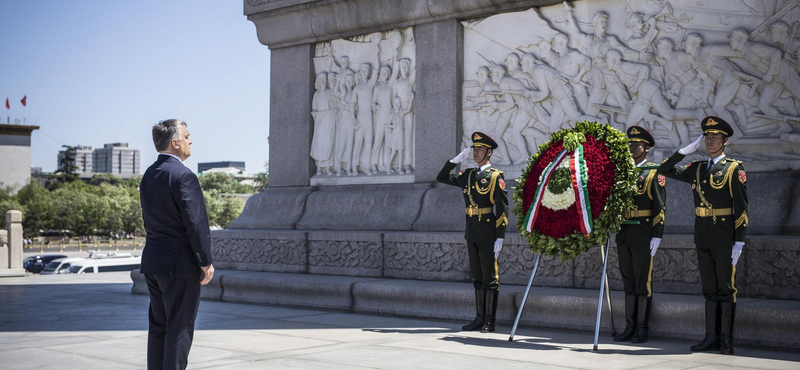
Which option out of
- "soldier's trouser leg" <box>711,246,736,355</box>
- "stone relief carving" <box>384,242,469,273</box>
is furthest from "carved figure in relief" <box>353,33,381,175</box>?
"soldier's trouser leg" <box>711,246,736,355</box>

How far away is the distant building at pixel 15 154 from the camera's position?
93.6 m

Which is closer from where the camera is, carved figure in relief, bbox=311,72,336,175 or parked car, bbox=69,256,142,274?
carved figure in relief, bbox=311,72,336,175

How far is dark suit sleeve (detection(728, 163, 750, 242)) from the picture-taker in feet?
22.9

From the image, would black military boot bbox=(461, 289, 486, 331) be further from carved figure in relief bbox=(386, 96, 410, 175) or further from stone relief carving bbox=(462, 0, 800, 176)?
carved figure in relief bbox=(386, 96, 410, 175)

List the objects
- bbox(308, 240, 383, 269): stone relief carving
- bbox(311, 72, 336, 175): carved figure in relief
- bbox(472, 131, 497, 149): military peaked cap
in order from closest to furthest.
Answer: bbox(472, 131, 497, 149): military peaked cap, bbox(308, 240, 383, 269): stone relief carving, bbox(311, 72, 336, 175): carved figure in relief

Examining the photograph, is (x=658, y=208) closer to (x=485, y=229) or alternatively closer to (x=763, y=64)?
(x=485, y=229)

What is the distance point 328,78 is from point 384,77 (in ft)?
3.62

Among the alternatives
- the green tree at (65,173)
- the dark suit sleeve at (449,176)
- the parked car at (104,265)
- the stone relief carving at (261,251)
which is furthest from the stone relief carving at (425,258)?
the green tree at (65,173)

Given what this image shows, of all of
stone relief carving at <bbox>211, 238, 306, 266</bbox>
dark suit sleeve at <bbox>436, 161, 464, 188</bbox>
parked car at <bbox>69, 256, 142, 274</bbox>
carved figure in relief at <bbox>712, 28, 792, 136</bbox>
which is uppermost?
carved figure in relief at <bbox>712, 28, 792, 136</bbox>

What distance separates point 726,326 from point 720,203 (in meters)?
1.03

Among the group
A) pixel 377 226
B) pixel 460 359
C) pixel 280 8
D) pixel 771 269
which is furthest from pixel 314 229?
pixel 771 269

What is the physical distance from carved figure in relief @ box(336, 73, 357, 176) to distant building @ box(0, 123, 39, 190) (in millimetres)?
90545

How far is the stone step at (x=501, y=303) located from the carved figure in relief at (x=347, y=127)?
1.92 m

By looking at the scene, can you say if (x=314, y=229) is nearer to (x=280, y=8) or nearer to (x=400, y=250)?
(x=400, y=250)
